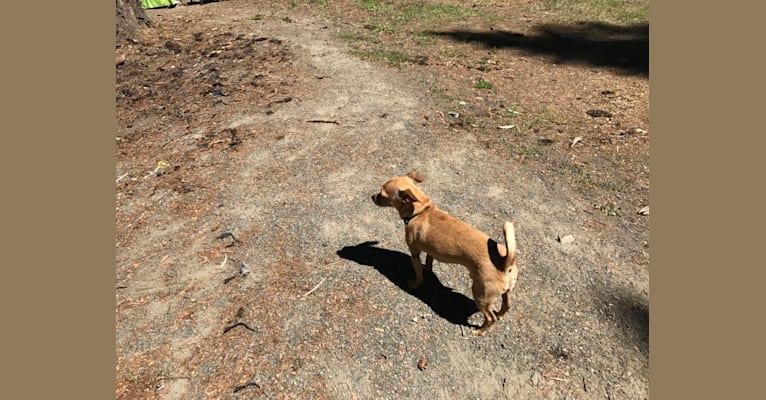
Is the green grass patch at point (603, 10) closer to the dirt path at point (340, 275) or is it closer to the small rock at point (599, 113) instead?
the small rock at point (599, 113)

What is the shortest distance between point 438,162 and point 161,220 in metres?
4.76

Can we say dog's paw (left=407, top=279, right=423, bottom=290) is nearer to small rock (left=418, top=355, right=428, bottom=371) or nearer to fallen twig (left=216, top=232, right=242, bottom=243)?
small rock (left=418, top=355, right=428, bottom=371)

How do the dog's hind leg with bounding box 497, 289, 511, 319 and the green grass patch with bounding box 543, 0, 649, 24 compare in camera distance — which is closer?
the dog's hind leg with bounding box 497, 289, 511, 319

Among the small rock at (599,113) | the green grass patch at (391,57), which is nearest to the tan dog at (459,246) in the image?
the small rock at (599,113)

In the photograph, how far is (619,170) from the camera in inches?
323

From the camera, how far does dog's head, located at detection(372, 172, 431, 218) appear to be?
5387 mm

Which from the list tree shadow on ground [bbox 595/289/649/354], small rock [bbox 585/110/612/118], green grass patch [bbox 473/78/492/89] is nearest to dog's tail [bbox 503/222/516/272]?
tree shadow on ground [bbox 595/289/649/354]

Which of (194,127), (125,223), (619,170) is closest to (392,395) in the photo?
(125,223)

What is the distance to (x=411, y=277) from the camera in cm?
587

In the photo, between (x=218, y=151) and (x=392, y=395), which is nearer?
(x=392, y=395)

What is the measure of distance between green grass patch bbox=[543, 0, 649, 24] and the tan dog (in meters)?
14.6

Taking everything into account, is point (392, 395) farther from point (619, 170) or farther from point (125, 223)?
point (619, 170)

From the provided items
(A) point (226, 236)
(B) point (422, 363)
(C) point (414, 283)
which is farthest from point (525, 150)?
(A) point (226, 236)

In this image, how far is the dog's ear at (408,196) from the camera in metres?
5.35
